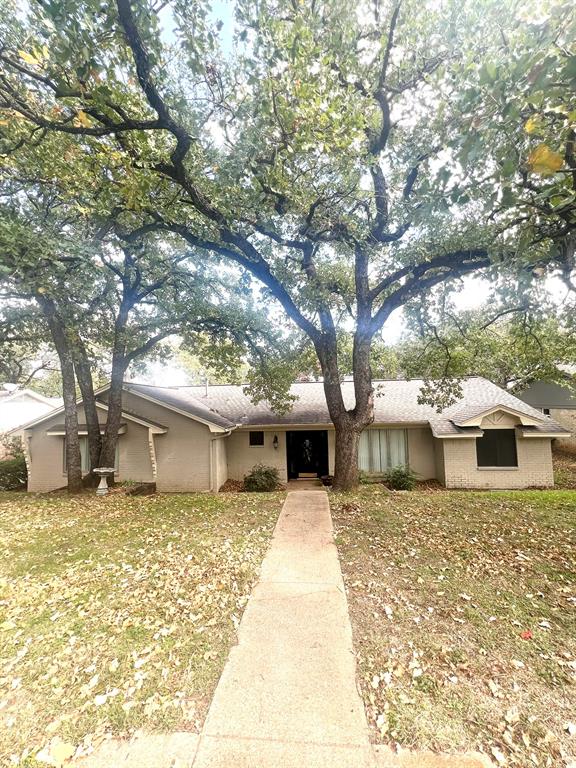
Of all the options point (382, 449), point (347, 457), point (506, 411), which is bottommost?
point (382, 449)

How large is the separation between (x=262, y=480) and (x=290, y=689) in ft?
32.6

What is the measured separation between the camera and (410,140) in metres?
7.51

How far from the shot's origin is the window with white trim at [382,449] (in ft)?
44.6

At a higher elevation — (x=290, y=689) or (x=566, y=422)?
(x=566, y=422)

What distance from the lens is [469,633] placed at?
336 centimetres

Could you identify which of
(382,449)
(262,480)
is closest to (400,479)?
(382,449)

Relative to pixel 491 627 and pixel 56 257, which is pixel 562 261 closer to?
pixel 491 627

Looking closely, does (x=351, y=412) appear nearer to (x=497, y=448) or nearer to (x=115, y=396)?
(x=497, y=448)

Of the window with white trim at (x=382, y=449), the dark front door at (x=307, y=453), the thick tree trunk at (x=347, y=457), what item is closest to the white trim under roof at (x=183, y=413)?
the dark front door at (x=307, y=453)

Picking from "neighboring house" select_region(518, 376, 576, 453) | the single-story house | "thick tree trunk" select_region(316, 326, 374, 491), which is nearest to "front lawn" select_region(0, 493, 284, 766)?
"thick tree trunk" select_region(316, 326, 374, 491)

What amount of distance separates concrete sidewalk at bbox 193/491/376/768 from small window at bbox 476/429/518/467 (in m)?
10.5

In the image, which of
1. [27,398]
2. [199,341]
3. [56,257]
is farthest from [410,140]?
[27,398]

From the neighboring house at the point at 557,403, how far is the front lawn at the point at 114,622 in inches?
862

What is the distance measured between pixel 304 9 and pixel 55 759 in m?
9.12
